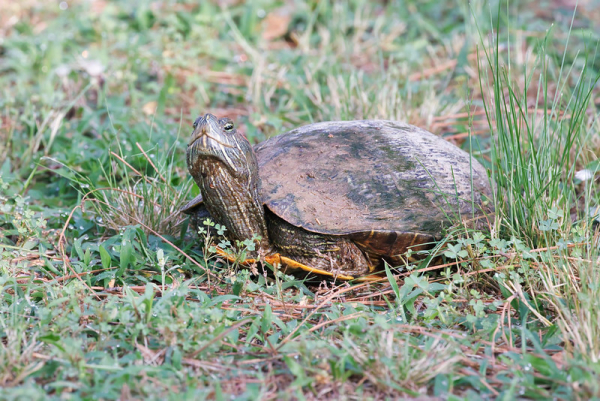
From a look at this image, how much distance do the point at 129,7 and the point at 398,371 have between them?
5.84 m

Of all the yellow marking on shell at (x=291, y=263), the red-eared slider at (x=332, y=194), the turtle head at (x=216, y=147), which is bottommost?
the yellow marking on shell at (x=291, y=263)

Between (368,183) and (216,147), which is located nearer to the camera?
(216,147)

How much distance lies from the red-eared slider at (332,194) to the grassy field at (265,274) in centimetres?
15

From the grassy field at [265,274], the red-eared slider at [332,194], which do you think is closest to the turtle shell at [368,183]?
the red-eared slider at [332,194]

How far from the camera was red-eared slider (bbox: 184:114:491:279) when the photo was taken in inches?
114

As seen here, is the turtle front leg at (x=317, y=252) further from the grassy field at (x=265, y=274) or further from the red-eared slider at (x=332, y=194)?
the grassy field at (x=265, y=274)

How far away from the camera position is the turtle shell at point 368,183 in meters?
2.90

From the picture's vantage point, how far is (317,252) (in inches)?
117

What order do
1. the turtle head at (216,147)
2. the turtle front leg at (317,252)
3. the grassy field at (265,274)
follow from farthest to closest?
the turtle front leg at (317,252) < the turtle head at (216,147) < the grassy field at (265,274)

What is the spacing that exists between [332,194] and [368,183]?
0.20 m

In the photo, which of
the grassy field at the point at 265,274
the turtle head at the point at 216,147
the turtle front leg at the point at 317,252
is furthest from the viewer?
the turtle front leg at the point at 317,252

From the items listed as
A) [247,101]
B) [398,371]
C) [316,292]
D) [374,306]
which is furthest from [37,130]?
[398,371]

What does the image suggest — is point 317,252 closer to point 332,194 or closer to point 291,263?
point 291,263

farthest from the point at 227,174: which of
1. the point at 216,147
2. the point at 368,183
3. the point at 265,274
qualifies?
the point at 368,183
